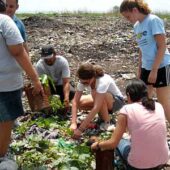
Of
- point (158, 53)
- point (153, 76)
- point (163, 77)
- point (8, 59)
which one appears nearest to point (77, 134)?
point (153, 76)

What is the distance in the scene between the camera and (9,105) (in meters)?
4.94

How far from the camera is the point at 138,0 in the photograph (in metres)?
5.65

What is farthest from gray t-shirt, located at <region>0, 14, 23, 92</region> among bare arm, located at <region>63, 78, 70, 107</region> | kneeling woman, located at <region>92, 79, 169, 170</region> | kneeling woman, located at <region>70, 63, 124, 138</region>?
bare arm, located at <region>63, 78, 70, 107</region>

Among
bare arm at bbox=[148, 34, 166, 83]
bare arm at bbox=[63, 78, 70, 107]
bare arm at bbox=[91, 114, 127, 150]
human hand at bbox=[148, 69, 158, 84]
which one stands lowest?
bare arm at bbox=[63, 78, 70, 107]

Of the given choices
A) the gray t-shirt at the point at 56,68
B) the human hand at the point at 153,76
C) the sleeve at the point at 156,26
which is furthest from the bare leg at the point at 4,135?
the gray t-shirt at the point at 56,68

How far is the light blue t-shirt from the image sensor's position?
5645 mm

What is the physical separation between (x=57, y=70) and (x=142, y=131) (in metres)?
3.41

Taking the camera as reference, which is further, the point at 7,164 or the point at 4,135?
the point at 4,135

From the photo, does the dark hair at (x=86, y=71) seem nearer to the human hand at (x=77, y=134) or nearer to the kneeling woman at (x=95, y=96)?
the kneeling woman at (x=95, y=96)

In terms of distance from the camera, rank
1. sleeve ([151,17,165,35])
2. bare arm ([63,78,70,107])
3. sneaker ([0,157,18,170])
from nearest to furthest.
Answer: sneaker ([0,157,18,170]) → sleeve ([151,17,165,35]) → bare arm ([63,78,70,107])

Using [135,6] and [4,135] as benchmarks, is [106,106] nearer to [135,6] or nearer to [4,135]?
[135,6]

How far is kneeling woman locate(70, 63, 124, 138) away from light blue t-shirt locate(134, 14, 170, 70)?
667 millimetres

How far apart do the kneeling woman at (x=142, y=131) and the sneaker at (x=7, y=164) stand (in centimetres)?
94

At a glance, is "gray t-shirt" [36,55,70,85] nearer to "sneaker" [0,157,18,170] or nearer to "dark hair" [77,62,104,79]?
"dark hair" [77,62,104,79]
